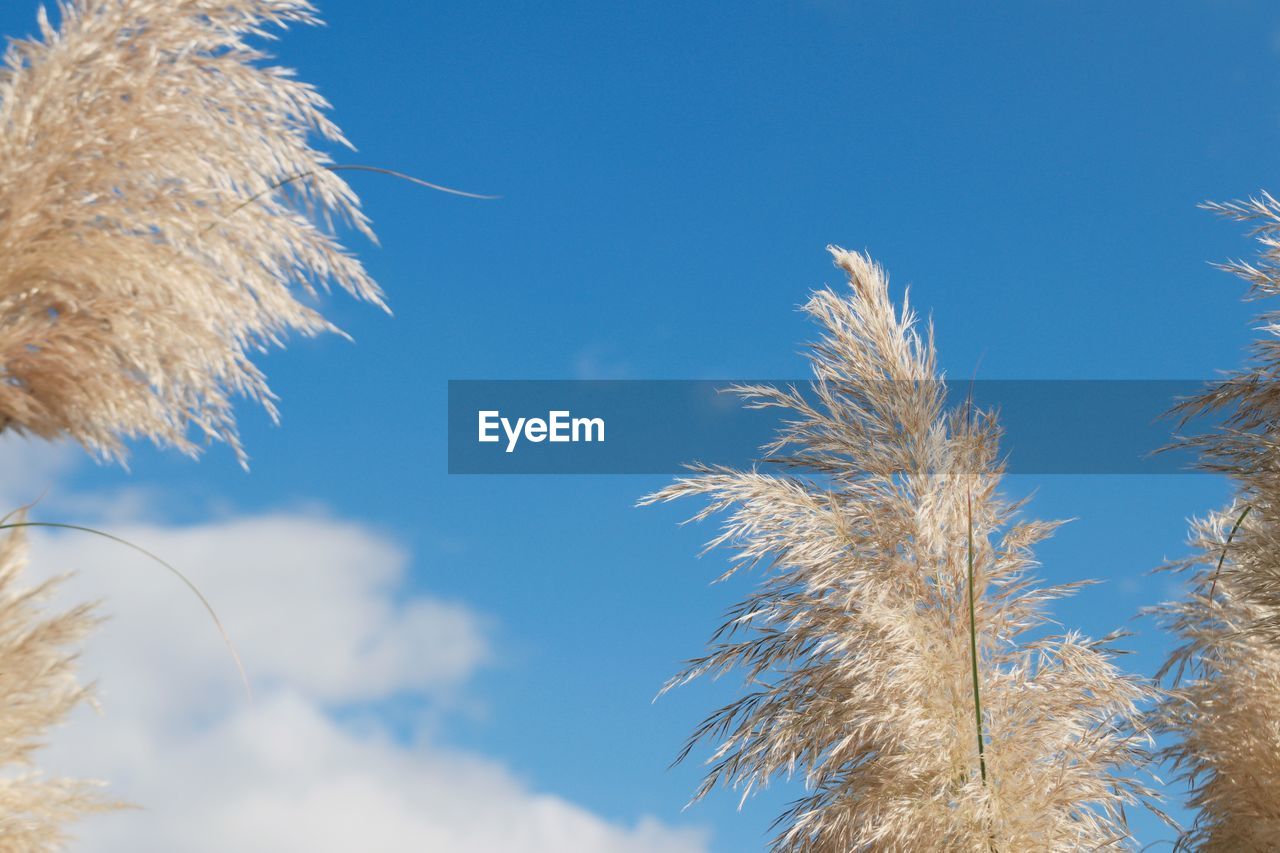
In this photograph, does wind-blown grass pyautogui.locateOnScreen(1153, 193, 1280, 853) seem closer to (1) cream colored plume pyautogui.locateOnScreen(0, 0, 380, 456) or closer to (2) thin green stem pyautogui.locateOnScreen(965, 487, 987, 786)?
(2) thin green stem pyautogui.locateOnScreen(965, 487, 987, 786)

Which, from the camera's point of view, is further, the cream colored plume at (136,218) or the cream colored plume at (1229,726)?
the cream colored plume at (1229,726)

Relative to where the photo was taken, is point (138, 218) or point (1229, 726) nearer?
point (138, 218)

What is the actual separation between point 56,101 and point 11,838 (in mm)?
1650

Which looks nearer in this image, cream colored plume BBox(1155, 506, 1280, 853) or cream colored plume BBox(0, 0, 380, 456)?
cream colored plume BBox(0, 0, 380, 456)

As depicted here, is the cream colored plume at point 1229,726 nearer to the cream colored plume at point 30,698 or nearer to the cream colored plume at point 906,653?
the cream colored plume at point 906,653

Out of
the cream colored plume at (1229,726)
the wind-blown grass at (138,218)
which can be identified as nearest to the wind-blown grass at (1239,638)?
the cream colored plume at (1229,726)

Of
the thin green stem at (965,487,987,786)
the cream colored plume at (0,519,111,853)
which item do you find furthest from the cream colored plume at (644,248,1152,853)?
the cream colored plume at (0,519,111,853)

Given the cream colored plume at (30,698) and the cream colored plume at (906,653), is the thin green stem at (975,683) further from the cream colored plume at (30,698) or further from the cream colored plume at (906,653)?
the cream colored plume at (30,698)

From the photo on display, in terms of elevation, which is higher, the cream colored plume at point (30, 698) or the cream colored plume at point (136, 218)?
the cream colored plume at point (136, 218)

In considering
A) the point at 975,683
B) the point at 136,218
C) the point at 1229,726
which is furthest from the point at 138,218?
the point at 1229,726

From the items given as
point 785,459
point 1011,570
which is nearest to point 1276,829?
point 1011,570

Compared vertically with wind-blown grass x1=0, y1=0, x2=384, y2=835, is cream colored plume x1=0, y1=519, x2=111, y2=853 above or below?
below

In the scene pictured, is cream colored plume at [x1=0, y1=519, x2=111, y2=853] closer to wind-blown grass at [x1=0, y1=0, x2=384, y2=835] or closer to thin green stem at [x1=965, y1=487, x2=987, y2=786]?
wind-blown grass at [x1=0, y1=0, x2=384, y2=835]

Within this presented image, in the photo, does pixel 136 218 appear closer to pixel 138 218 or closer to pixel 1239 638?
pixel 138 218
